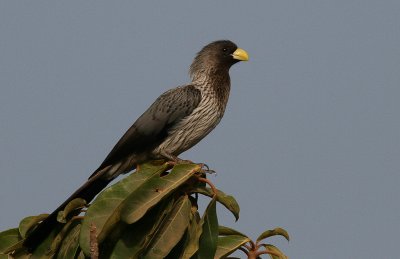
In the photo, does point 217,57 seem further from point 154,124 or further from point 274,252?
point 274,252

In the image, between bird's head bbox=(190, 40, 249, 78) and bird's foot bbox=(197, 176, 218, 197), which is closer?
bird's foot bbox=(197, 176, 218, 197)

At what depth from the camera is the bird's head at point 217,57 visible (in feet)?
27.0

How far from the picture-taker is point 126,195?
15.8 ft

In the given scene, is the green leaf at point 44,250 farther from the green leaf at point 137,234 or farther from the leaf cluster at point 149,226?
the green leaf at point 137,234

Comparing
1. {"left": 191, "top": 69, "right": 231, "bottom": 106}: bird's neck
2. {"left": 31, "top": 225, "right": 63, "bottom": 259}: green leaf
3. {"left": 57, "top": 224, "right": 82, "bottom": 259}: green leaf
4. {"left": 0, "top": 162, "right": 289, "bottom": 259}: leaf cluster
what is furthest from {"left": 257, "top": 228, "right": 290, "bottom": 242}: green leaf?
{"left": 191, "top": 69, "right": 231, "bottom": 106}: bird's neck

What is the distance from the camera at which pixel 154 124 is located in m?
7.09

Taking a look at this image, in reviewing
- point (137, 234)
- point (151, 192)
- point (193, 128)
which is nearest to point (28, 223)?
point (137, 234)

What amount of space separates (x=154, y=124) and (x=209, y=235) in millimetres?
2518

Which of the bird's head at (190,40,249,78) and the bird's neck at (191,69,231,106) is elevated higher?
the bird's head at (190,40,249,78)

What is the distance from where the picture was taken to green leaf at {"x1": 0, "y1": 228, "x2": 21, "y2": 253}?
5178 millimetres

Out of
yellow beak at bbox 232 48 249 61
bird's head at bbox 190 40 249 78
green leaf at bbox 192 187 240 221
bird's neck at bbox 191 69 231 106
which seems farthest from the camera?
yellow beak at bbox 232 48 249 61

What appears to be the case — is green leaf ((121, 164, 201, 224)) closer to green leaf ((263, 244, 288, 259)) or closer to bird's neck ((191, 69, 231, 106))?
green leaf ((263, 244, 288, 259))

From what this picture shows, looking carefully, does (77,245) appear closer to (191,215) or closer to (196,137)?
(191,215)

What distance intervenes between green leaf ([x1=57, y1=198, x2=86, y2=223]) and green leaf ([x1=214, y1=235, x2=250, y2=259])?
41.5 inches
